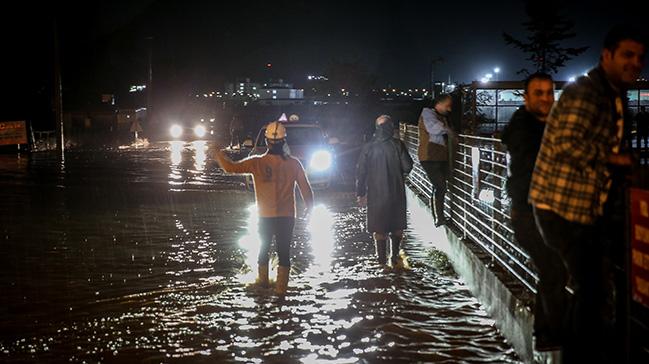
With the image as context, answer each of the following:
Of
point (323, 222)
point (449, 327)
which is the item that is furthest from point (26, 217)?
point (449, 327)

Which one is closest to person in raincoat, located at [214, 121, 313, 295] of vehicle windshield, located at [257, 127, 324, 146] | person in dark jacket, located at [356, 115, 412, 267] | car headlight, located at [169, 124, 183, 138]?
person in dark jacket, located at [356, 115, 412, 267]

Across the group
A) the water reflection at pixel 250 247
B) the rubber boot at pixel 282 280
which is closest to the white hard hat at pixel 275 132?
the rubber boot at pixel 282 280

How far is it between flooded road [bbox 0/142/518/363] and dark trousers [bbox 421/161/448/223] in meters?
0.58

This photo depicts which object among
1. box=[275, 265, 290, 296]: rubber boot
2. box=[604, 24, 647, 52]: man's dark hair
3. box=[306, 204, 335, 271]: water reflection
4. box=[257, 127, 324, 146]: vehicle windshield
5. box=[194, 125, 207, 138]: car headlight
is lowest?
box=[306, 204, 335, 271]: water reflection

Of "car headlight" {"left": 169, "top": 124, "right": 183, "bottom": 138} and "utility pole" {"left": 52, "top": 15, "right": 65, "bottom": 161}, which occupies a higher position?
"utility pole" {"left": 52, "top": 15, "right": 65, "bottom": 161}

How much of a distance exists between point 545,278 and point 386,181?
5.03 meters

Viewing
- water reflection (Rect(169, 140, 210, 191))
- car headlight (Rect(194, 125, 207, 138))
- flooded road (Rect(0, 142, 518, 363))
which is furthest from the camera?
car headlight (Rect(194, 125, 207, 138))

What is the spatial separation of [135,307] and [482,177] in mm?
4114

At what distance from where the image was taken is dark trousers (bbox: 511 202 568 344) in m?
5.35

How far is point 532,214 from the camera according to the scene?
5645 millimetres

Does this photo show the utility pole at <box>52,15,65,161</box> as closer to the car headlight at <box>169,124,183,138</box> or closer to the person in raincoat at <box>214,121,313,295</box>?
the person in raincoat at <box>214,121,313,295</box>

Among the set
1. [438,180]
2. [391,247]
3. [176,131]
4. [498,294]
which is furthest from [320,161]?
[176,131]

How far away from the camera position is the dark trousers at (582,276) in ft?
14.6

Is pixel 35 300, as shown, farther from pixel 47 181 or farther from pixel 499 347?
pixel 47 181
